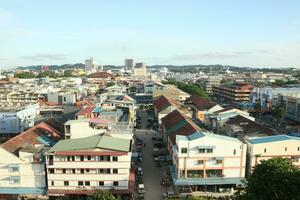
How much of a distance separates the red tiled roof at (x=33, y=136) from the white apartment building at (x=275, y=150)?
21.6 meters

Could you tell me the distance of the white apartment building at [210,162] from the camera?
3080 cm

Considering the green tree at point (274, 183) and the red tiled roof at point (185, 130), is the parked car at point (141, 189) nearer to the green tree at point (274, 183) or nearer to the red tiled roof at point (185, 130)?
the red tiled roof at point (185, 130)

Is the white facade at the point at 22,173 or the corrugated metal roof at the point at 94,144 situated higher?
the corrugated metal roof at the point at 94,144

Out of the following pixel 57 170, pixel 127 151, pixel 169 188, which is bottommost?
pixel 169 188

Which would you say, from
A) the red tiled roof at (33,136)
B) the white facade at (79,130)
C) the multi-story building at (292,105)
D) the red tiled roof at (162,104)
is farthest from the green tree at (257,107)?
the white facade at (79,130)

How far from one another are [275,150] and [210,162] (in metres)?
6.94

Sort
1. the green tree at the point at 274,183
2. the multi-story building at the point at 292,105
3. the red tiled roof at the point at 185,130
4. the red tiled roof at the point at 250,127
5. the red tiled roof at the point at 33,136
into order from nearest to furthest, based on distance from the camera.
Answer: the green tree at the point at 274,183 → the red tiled roof at the point at 33,136 → the red tiled roof at the point at 185,130 → the red tiled roof at the point at 250,127 → the multi-story building at the point at 292,105

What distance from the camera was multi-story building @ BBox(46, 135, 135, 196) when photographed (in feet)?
92.7

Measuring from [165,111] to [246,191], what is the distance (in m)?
32.6

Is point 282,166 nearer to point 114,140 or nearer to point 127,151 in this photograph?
point 127,151

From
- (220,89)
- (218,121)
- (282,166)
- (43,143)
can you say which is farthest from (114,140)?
(220,89)

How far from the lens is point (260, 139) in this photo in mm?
33250

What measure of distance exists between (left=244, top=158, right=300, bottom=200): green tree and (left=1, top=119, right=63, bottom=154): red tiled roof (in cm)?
2146

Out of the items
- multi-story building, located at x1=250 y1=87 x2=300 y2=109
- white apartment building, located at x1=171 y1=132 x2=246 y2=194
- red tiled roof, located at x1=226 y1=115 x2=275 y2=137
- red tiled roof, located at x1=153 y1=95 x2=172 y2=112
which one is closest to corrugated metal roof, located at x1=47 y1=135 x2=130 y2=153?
white apartment building, located at x1=171 y1=132 x2=246 y2=194
